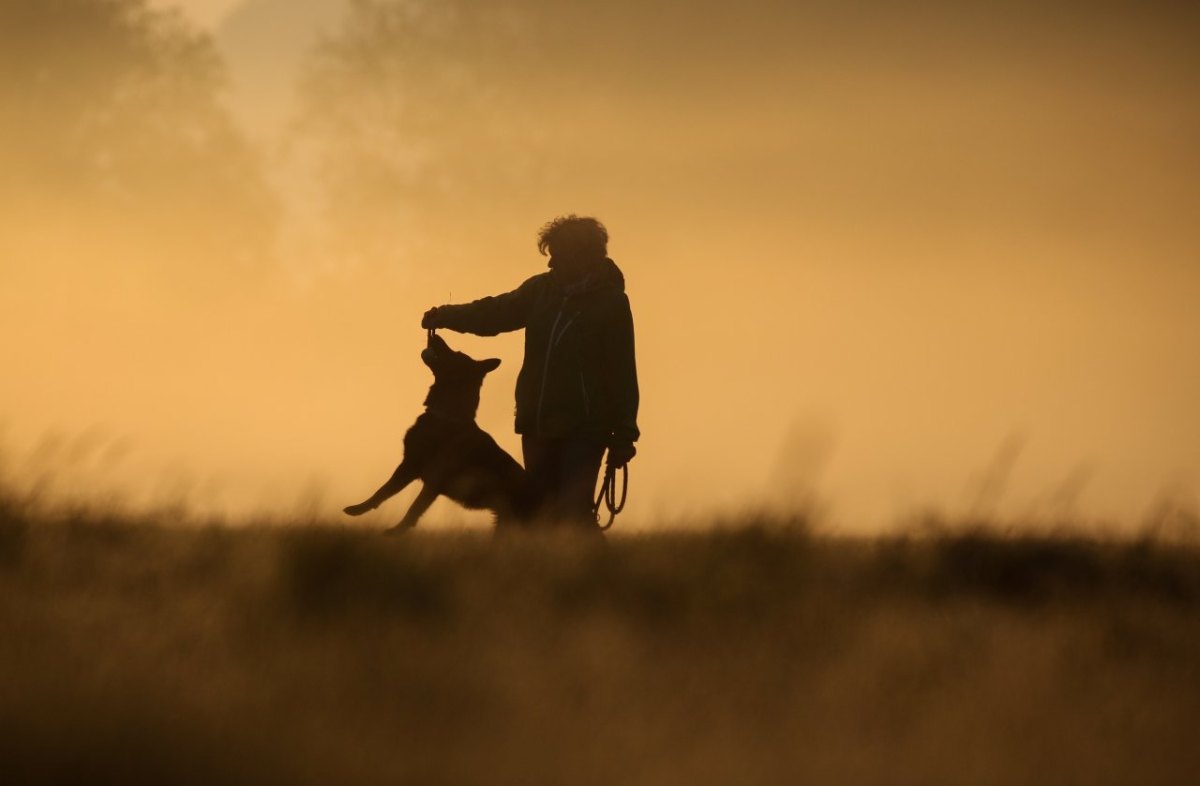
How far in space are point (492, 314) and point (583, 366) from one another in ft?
2.62

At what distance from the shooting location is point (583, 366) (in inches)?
395

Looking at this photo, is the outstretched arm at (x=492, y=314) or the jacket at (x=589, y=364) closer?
the jacket at (x=589, y=364)

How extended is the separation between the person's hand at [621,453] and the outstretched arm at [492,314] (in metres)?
1.01

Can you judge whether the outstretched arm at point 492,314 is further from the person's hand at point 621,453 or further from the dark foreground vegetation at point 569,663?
the dark foreground vegetation at point 569,663

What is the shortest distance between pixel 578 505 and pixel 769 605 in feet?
10.1

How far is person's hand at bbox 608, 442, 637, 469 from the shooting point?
397 inches

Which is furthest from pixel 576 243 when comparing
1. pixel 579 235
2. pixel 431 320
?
pixel 431 320

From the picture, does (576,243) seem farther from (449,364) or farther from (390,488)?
(390,488)

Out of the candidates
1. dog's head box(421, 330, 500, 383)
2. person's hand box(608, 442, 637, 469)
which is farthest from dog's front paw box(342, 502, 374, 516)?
person's hand box(608, 442, 637, 469)

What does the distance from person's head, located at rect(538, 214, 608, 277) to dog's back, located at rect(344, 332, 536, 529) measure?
1080 mm

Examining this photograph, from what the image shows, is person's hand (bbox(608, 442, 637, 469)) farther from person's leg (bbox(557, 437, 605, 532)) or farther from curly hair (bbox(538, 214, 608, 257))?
curly hair (bbox(538, 214, 608, 257))

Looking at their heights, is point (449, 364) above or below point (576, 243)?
below

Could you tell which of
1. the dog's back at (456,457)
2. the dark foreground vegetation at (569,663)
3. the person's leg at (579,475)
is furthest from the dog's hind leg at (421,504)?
the dark foreground vegetation at (569,663)

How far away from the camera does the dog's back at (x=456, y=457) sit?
34.0 feet
